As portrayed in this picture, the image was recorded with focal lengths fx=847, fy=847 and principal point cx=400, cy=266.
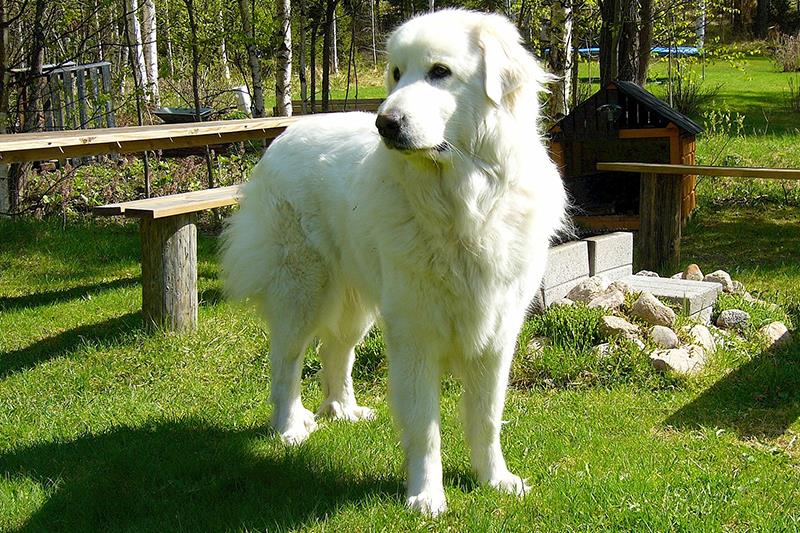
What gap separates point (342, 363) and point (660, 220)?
3.40 m

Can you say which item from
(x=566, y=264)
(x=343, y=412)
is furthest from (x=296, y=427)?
(x=566, y=264)

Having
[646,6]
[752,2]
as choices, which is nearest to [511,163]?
[646,6]

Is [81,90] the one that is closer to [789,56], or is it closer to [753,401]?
[753,401]

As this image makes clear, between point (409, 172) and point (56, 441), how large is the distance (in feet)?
7.03

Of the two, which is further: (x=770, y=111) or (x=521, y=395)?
(x=770, y=111)

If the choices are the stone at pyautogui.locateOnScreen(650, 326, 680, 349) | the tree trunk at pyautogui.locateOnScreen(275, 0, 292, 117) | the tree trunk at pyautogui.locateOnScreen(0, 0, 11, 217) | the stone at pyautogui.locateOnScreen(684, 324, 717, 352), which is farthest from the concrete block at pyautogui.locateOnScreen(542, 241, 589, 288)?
the tree trunk at pyautogui.locateOnScreen(0, 0, 11, 217)

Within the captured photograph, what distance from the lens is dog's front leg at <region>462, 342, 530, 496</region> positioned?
306cm

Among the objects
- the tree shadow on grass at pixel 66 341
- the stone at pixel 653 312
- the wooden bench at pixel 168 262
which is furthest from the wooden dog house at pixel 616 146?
the tree shadow on grass at pixel 66 341

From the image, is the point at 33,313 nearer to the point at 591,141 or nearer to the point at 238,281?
the point at 238,281

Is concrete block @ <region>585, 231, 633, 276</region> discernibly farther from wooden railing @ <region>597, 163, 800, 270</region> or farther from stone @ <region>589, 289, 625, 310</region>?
wooden railing @ <region>597, 163, 800, 270</region>

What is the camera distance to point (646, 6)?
9.02 meters

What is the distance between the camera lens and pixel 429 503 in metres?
2.96

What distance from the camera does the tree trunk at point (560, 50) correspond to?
29.8ft

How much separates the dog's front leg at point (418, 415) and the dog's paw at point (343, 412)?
0.98 m
